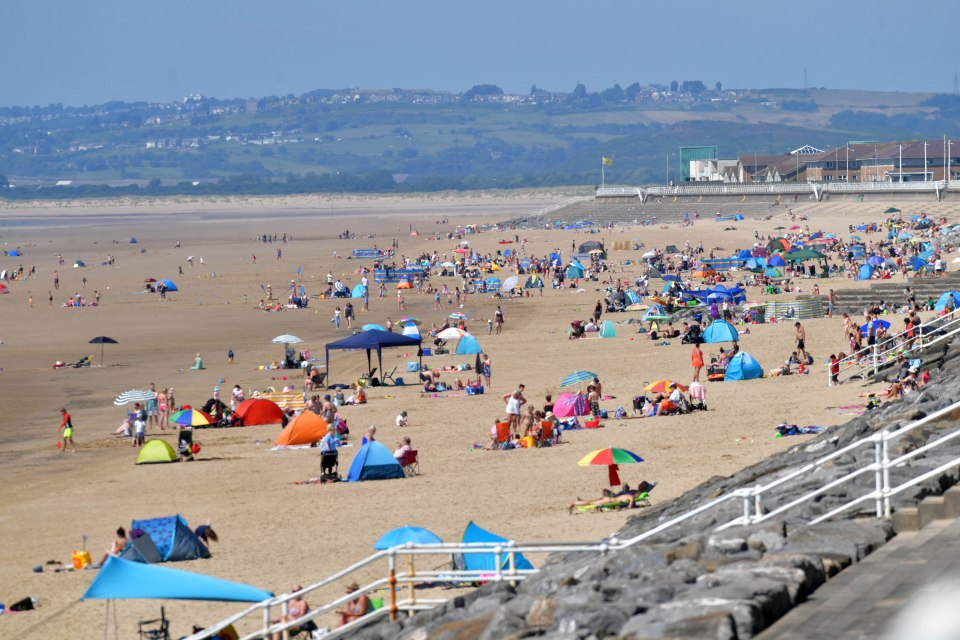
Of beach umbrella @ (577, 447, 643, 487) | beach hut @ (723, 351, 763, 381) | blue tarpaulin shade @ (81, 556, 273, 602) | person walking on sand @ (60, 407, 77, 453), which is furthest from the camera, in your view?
beach hut @ (723, 351, 763, 381)

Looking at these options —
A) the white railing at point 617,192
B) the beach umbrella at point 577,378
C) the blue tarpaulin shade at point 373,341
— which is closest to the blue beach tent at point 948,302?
the beach umbrella at point 577,378

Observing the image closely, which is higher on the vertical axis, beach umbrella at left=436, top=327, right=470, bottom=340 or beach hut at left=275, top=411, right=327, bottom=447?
beach umbrella at left=436, top=327, right=470, bottom=340

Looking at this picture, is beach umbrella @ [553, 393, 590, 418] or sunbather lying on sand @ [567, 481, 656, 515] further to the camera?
beach umbrella @ [553, 393, 590, 418]

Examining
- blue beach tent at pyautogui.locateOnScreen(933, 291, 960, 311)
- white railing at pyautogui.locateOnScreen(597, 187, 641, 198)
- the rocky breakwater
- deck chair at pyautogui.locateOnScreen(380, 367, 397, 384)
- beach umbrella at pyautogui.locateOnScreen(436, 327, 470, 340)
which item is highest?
white railing at pyautogui.locateOnScreen(597, 187, 641, 198)

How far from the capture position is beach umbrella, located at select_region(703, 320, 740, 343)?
92.3 feet

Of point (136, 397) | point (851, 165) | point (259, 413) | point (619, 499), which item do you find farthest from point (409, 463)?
point (851, 165)

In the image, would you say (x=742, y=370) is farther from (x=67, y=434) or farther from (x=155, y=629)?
(x=155, y=629)

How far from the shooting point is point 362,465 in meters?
17.8

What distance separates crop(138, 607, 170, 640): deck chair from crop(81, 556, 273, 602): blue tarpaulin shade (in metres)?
0.30

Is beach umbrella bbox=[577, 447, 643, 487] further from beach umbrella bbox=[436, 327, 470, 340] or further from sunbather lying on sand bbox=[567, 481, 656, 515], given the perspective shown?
beach umbrella bbox=[436, 327, 470, 340]

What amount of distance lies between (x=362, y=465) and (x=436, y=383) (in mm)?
8732

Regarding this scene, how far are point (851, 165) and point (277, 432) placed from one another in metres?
84.3

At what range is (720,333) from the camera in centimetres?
2850

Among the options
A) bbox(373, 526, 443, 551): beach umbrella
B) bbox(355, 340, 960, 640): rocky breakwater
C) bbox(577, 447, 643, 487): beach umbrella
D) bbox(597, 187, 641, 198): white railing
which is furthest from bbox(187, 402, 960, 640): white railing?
bbox(597, 187, 641, 198): white railing
